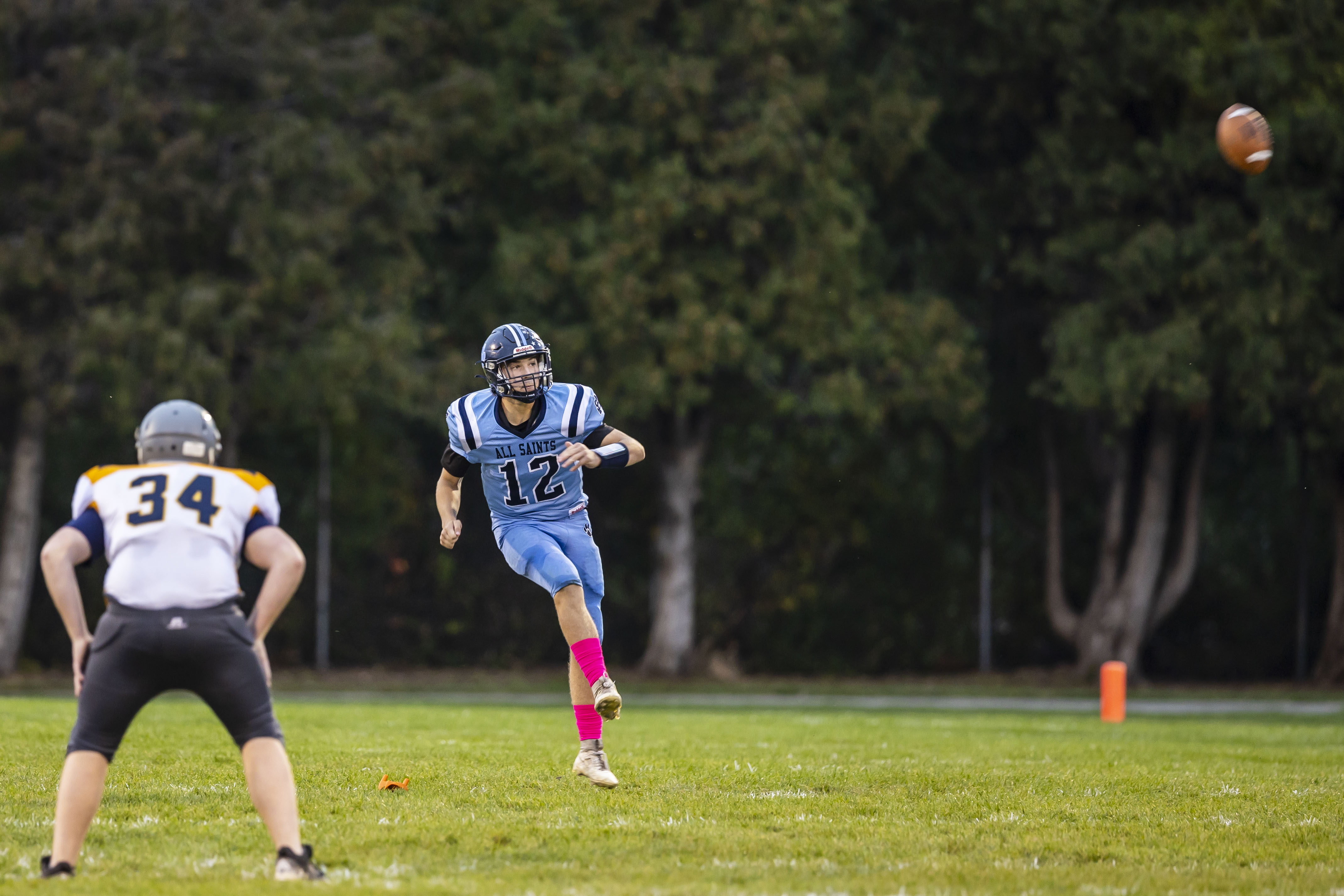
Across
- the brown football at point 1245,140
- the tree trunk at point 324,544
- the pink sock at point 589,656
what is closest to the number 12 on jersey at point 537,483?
the pink sock at point 589,656

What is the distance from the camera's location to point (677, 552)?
26.7 m

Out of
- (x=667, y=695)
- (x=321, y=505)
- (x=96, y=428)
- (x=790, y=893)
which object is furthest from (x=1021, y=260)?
(x=790, y=893)

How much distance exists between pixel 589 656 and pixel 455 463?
53.6 inches

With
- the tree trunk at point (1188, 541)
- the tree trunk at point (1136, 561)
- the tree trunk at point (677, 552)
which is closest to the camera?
the tree trunk at point (1136, 561)

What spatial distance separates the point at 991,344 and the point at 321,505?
1149 centimetres

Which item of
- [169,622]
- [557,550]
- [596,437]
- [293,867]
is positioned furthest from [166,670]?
[596,437]

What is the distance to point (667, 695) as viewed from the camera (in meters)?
23.4

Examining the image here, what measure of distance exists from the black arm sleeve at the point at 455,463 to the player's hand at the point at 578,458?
2.44 ft

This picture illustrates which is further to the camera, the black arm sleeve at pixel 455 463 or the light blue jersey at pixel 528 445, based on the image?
the black arm sleeve at pixel 455 463

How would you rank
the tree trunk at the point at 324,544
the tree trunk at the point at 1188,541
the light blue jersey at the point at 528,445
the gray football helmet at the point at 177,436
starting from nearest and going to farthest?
the gray football helmet at the point at 177,436, the light blue jersey at the point at 528,445, the tree trunk at the point at 1188,541, the tree trunk at the point at 324,544

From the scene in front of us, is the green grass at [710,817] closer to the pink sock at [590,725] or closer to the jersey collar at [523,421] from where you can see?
the pink sock at [590,725]

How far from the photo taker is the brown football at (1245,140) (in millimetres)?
15164

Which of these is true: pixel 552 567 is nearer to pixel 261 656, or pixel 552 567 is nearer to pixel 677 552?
pixel 261 656

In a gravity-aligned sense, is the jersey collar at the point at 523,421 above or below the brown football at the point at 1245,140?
below
